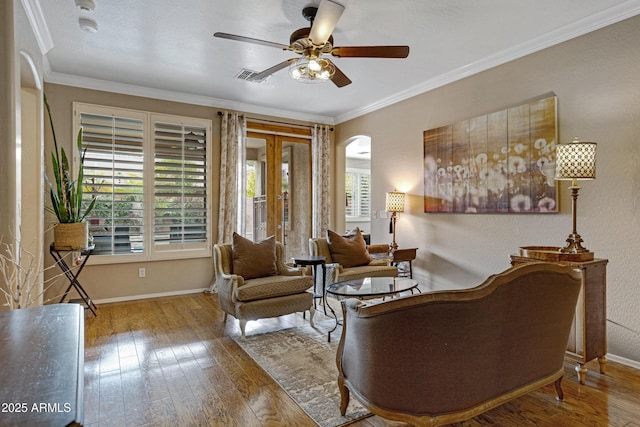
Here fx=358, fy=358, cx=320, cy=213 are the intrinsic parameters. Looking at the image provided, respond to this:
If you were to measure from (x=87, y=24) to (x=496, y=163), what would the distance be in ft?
13.5

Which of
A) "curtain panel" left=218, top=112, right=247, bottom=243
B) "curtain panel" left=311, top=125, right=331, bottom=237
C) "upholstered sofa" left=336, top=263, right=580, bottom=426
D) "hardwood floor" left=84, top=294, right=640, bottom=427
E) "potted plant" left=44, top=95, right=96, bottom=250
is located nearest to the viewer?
"upholstered sofa" left=336, top=263, right=580, bottom=426

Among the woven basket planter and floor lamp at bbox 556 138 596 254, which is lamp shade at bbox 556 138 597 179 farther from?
the woven basket planter

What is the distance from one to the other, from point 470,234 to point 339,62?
8.13ft

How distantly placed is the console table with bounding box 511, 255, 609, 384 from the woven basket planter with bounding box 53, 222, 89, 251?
4409mm

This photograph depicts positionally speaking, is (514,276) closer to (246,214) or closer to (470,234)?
(470,234)

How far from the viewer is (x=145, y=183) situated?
489 cm

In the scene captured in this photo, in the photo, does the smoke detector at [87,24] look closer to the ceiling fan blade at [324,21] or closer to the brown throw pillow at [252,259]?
the ceiling fan blade at [324,21]

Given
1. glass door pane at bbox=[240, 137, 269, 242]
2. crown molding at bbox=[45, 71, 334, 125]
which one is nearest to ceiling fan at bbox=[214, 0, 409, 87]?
crown molding at bbox=[45, 71, 334, 125]

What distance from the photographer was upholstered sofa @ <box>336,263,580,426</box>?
165 centimetres

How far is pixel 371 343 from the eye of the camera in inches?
68.6

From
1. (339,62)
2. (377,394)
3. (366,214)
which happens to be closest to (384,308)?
(377,394)

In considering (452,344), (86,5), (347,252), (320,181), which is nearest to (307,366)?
(452,344)

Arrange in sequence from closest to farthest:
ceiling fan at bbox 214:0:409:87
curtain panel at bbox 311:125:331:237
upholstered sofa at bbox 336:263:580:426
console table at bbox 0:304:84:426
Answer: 1. console table at bbox 0:304:84:426
2. upholstered sofa at bbox 336:263:580:426
3. ceiling fan at bbox 214:0:409:87
4. curtain panel at bbox 311:125:331:237

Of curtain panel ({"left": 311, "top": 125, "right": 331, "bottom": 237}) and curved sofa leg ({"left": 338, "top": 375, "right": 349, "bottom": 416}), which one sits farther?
curtain panel ({"left": 311, "top": 125, "right": 331, "bottom": 237})
